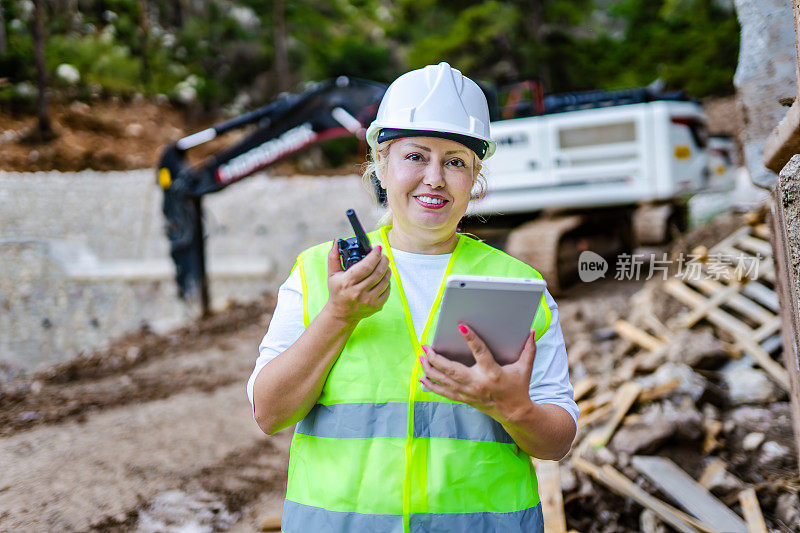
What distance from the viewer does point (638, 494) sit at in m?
3.10

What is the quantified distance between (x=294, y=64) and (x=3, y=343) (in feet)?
51.5

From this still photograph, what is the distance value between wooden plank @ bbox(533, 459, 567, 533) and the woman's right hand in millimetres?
1856

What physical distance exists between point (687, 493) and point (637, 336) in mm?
2362

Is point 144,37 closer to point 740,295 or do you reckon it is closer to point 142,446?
point 142,446

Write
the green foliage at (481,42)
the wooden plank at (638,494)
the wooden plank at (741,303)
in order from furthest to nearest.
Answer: the green foliage at (481,42) < the wooden plank at (741,303) < the wooden plank at (638,494)

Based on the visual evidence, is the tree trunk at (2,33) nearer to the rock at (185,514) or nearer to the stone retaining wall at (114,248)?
the stone retaining wall at (114,248)

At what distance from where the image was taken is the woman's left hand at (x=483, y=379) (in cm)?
125

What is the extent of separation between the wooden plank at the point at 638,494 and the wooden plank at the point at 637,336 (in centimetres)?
187

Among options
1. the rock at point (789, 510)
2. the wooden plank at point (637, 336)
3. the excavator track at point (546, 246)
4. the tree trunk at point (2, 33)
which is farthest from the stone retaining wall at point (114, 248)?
the rock at point (789, 510)

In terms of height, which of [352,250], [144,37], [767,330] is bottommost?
[767,330]

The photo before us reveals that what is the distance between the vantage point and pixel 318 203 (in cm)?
1266

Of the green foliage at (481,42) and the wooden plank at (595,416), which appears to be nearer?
the wooden plank at (595,416)

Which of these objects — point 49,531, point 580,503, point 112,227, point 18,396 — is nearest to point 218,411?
point 18,396

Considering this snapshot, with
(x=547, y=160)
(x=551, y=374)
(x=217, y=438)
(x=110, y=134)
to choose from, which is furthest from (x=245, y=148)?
(x=551, y=374)
